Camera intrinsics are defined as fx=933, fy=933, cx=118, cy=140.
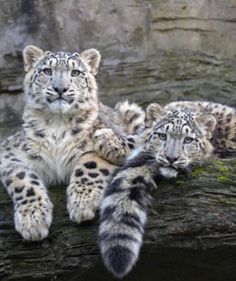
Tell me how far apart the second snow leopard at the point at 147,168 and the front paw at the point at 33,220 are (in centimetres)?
34

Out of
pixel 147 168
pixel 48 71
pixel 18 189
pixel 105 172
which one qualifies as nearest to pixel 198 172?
pixel 147 168

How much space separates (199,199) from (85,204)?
652 millimetres

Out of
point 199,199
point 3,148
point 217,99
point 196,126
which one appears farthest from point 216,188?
point 217,99

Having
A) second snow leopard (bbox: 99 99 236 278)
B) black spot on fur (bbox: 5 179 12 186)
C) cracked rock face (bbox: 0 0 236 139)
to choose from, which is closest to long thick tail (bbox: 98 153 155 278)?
second snow leopard (bbox: 99 99 236 278)

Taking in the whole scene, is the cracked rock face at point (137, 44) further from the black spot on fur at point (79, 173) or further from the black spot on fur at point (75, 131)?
the black spot on fur at point (79, 173)

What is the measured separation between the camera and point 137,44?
8016mm

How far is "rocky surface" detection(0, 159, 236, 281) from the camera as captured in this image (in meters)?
5.27

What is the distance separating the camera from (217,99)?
8.00m

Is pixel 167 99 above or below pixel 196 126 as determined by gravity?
below

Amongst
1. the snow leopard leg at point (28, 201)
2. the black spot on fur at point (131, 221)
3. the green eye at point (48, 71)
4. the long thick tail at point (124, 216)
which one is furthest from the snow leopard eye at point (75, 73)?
the black spot on fur at point (131, 221)

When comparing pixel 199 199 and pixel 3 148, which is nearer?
pixel 199 199

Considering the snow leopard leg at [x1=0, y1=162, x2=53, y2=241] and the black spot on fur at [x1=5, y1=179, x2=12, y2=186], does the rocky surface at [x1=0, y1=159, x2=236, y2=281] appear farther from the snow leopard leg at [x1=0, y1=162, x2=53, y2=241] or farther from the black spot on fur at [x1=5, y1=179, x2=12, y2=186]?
the black spot on fur at [x1=5, y1=179, x2=12, y2=186]

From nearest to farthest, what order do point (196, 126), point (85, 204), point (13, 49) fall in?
1. point (85, 204)
2. point (196, 126)
3. point (13, 49)

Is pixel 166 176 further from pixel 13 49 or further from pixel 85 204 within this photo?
pixel 13 49
